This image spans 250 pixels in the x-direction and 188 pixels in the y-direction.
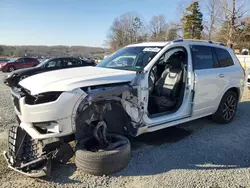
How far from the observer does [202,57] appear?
465cm

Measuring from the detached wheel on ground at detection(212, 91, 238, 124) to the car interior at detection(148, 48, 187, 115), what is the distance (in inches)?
49.9

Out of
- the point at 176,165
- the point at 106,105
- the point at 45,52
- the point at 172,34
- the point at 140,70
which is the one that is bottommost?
the point at 176,165

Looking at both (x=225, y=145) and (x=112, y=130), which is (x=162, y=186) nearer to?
(x=112, y=130)

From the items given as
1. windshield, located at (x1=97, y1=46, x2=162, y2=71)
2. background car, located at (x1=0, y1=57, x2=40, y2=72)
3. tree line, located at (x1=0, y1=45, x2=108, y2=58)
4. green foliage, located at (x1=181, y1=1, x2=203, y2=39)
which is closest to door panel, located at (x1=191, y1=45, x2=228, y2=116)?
windshield, located at (x1=97, y1=46, x2=162, y2=71)

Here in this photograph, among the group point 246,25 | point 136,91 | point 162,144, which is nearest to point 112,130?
point 136,91

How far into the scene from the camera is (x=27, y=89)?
10.3ft

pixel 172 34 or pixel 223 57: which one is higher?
pixel 172 34

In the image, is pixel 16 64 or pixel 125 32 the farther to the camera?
pixel 125 32

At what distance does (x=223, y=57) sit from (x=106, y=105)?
3267 millimetres

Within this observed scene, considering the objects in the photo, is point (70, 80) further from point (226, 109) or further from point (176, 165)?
point (226, 109)

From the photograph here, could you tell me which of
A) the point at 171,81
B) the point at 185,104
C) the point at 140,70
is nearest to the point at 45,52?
the point at 171,81

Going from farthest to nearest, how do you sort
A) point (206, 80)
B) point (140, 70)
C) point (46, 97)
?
point (206, 80) → point (140, 70) → point (46, 97)

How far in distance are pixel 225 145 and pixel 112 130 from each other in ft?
6.98

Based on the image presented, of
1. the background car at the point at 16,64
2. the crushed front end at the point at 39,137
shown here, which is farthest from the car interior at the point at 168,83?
the background car at the point at 16,64
